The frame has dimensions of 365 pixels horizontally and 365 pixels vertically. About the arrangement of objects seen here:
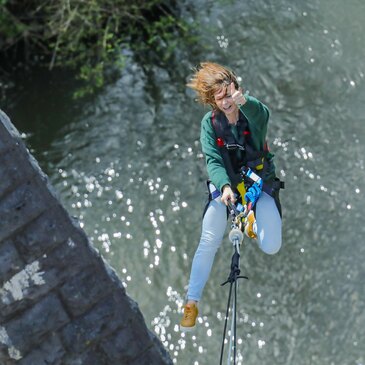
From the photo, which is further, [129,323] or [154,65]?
[154,65]

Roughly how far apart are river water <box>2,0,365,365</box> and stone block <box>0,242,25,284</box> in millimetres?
4421

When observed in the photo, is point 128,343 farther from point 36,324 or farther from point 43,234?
point 43,234

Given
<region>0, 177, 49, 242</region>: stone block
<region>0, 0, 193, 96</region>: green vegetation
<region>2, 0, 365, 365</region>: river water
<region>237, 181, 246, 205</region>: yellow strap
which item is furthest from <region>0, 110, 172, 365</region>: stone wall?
<region>0, 0, 193, 96</region>: green vegetation

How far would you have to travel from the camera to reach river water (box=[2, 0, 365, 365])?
8.90 meters

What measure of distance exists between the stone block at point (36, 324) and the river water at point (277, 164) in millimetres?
4164

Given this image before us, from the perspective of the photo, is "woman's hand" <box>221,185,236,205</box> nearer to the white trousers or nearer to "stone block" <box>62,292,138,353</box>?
the white trousers

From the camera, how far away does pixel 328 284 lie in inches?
355

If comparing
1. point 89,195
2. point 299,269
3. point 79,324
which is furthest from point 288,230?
point 79,324

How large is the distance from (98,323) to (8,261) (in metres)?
0.63

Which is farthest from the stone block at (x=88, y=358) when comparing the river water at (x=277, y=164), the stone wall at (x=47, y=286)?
the river water at (x=277, y=164)

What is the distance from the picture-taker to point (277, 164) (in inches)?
393

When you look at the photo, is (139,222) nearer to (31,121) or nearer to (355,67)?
(31,121)

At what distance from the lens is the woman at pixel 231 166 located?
17.6 ft

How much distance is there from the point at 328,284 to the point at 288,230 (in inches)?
29.7
